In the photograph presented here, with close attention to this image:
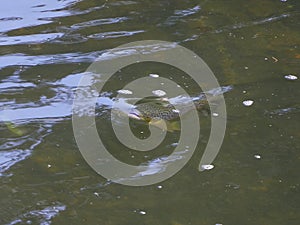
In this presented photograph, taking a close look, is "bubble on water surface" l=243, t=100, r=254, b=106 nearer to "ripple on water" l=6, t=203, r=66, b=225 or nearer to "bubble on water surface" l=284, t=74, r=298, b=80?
"bubble on water surface" l=284, t=74, r=298, b=80

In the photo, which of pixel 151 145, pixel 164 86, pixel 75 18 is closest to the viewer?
pixel 151 145

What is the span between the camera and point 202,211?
3123 millimetres

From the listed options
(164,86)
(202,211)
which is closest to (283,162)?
(202,211)

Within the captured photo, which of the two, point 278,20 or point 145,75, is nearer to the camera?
point 145,75

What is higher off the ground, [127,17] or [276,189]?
[127,17]

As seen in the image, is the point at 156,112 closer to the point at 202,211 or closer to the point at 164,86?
the point at 164,86

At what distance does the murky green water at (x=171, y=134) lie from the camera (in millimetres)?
3146

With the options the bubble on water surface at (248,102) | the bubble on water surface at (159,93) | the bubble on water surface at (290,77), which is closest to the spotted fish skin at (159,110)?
the bubble on water surface at (159,93)

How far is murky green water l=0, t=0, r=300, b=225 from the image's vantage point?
10.3ft

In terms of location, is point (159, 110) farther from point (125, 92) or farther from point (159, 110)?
point (125, 92)

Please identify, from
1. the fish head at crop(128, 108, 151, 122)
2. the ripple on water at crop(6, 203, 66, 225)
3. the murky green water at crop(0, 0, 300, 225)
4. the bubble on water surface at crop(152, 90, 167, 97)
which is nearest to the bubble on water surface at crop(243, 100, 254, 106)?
the murky green water at crop(0, 0, 300, 225)

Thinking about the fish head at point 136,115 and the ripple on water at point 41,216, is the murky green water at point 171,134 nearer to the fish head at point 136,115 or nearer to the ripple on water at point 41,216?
the ripple on water at point 41,216

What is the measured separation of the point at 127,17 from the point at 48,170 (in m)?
2.15

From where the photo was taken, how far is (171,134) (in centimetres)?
377
